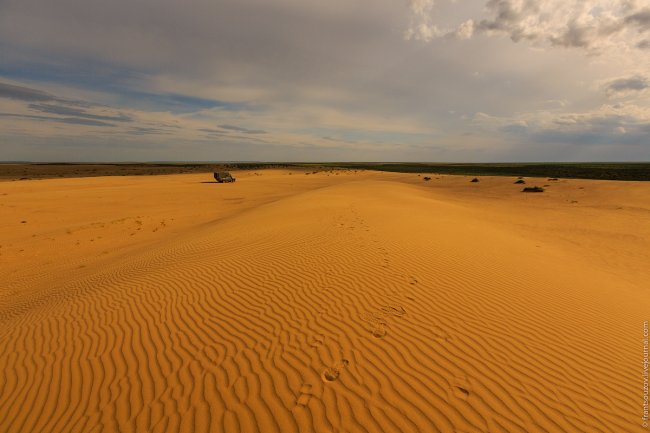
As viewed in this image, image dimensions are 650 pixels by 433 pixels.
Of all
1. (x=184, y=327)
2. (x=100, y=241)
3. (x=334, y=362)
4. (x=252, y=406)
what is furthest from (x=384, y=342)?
(x=100, y=241)

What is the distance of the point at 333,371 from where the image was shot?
3889 millimetres

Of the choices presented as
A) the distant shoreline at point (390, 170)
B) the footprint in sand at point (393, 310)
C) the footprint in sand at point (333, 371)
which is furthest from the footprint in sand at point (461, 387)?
the distant shoreline at point (390, 170)

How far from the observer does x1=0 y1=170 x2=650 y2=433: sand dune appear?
339 cm

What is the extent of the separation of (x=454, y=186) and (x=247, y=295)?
124ft

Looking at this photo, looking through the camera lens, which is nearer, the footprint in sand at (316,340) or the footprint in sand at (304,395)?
the footprint in sand at (304,395)

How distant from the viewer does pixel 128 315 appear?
5680 mm

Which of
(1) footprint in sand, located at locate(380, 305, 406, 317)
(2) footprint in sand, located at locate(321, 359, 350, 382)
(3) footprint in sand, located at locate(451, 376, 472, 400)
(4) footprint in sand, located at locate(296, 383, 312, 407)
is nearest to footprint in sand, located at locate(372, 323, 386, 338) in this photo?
(1) footprint in sand, located at locate(380, 305, 406, 317)

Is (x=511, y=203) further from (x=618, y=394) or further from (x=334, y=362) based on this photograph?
(x=334, y=362)

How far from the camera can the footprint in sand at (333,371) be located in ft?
12.4

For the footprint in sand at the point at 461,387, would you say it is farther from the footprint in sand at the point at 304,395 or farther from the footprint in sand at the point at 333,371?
the footprint in sand at the point at 304,395

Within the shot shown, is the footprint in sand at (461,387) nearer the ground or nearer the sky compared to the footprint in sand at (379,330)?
nearer the ground

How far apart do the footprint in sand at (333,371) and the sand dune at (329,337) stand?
0.02 meters

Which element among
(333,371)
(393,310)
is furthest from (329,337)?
(393,310)

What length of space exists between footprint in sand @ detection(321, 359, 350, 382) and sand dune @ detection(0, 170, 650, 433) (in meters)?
0.02
